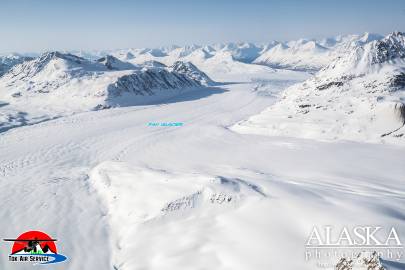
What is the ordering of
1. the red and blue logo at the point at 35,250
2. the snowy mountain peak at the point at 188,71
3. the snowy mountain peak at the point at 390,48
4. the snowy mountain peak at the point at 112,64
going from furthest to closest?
1. the snowy mountain peak at the point at 188,71
2. the snowy mountain peak at the point at 112,64
3. the snowy mountain peak at the point at 390,48
4. the red and blue logo at the point at 35,250

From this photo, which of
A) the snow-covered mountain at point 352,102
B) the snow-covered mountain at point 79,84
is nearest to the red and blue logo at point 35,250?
the snow-covered mountain at point 352,102

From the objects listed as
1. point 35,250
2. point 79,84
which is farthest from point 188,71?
point 35,250

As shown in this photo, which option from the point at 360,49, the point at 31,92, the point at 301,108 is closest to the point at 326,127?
the point at 301,108

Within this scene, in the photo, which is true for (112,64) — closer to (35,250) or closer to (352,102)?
(352,102)

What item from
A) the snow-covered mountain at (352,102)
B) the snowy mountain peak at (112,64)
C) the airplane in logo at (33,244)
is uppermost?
the snowy mountain peak at (112,64)

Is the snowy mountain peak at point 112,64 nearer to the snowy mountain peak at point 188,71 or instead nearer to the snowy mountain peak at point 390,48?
the snowy mountain peak at point 188,71

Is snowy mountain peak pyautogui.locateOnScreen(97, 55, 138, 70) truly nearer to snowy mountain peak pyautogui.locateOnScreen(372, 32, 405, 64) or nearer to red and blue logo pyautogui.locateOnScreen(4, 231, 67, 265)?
snowy mountain peak pyautogui.locateOnScreen(372, 32, 405, 64)

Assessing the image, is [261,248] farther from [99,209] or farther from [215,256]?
[99,209]
